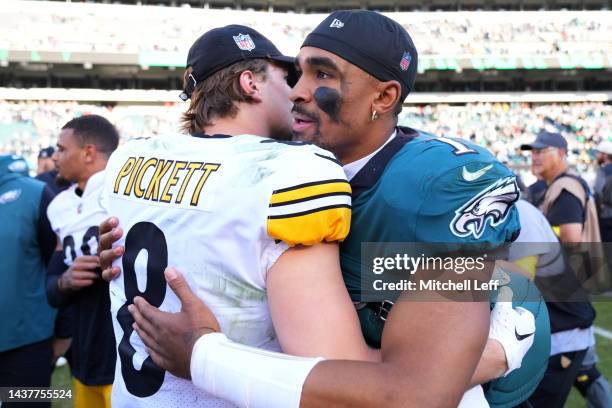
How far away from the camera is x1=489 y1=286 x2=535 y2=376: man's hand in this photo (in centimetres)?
159

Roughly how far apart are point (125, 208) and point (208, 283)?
16.9 inches

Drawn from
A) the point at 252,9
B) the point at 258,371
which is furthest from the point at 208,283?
the point at 252,9

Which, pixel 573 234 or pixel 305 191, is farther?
pixel 573 234

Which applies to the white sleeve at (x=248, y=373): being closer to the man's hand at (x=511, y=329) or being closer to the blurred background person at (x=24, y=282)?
the man's hand at (x=511, y=329)

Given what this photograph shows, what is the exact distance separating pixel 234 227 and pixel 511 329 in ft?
2.39

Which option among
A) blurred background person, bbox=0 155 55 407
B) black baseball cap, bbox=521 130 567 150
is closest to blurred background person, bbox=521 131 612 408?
black baseball cap, bbox=521 130 567 150

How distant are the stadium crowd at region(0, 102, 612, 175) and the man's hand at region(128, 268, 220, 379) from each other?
21972 mm

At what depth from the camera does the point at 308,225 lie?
1.42 metres

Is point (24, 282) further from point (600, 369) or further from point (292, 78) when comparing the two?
point (600, 369)

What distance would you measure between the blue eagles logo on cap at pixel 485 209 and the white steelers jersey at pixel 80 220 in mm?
2398

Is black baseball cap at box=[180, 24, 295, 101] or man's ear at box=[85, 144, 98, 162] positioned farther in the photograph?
man's ear at box=[85, 144, 98, 162]

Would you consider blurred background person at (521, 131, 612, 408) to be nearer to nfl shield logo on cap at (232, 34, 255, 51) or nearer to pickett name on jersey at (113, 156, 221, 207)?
nfl shield logo on cap at (232, 34, 255, 51)

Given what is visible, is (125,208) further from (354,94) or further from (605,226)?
(605,226)

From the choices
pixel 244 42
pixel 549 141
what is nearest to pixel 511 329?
pixel 244 42
